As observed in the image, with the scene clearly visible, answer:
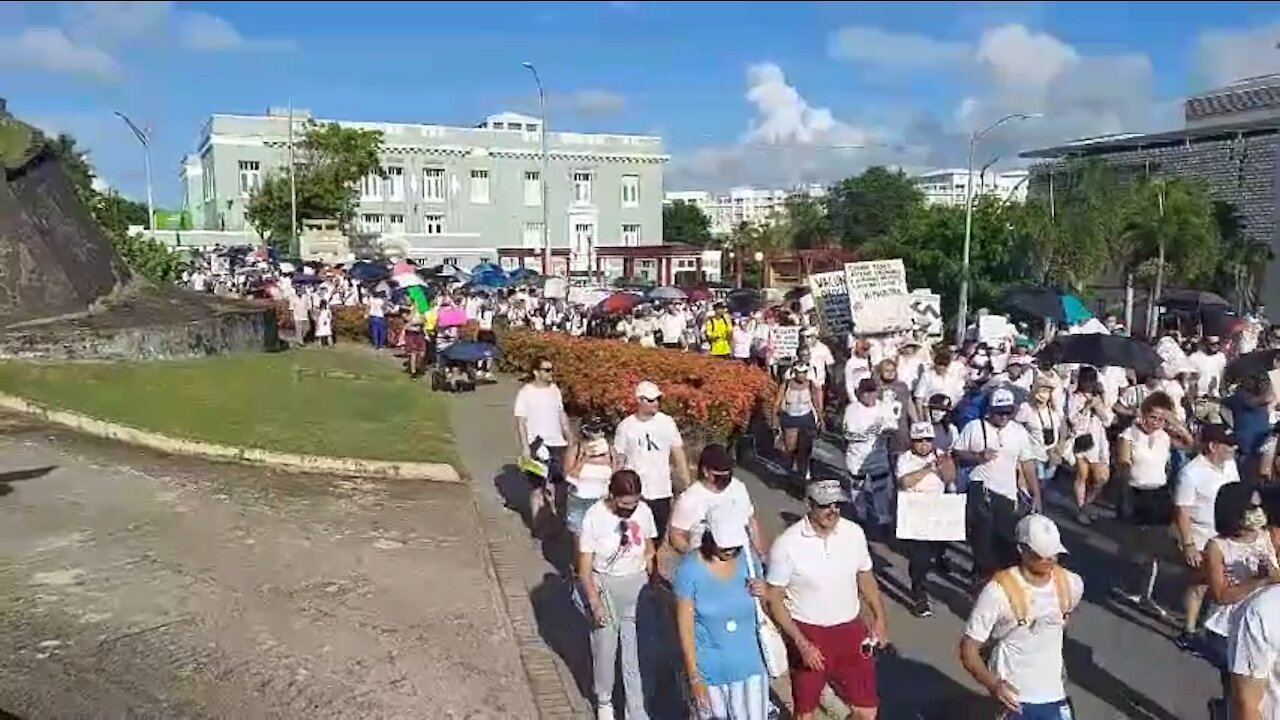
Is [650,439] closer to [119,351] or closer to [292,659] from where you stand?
[292,659]

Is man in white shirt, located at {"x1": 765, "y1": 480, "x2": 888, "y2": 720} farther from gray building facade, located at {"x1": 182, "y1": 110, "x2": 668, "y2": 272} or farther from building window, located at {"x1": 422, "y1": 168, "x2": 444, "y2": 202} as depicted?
building window, located at {"x1": 422, "y1": 168, "x2": 444, "y2": 202}

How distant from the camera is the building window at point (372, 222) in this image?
207ft

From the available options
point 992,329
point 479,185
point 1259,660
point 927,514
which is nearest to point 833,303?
point 992,329

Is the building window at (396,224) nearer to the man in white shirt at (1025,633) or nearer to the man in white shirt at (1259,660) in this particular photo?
the man in white shirt at (1025,633)

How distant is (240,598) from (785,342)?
10.8 meters

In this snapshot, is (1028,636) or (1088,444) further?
(1088,444)

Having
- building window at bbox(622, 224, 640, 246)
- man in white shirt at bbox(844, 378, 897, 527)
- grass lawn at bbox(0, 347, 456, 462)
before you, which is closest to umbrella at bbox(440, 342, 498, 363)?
grass lawn at bbox(0, 347, 456, 462)

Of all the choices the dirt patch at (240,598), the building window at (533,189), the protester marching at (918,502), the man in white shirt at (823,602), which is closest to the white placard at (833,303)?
the protester marching at (918,502)

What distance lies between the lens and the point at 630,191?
68875mm

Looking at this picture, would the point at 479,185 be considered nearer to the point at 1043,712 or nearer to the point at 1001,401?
the point at 1001,401

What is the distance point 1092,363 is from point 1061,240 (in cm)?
2417

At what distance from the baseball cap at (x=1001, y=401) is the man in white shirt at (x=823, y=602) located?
360cm

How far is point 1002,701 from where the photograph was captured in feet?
15.4

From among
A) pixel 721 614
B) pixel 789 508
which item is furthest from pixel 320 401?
pixel 721 614
